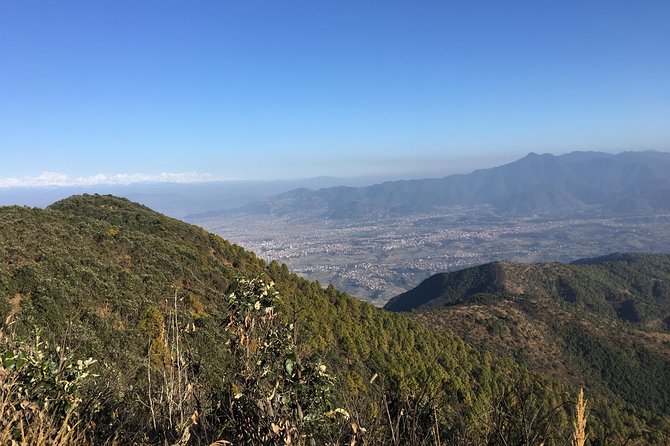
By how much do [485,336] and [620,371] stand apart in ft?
61.0

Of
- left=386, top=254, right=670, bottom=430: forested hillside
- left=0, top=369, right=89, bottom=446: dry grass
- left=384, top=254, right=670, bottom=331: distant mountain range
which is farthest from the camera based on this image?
left=384, top=254, right=670, bottom=331: distant mountain range

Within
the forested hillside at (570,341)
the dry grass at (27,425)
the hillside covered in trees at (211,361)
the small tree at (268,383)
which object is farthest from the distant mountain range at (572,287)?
the dry grass at (27,425)

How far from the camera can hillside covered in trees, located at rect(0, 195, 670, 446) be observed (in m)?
3.44

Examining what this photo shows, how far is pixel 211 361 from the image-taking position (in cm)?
670

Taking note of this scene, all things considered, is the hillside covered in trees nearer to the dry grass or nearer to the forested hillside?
the dry grass

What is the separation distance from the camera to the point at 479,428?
391 centimetres

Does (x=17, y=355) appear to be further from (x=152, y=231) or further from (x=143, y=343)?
(x=152, y=231)

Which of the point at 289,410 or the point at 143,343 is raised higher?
the point at 289,410

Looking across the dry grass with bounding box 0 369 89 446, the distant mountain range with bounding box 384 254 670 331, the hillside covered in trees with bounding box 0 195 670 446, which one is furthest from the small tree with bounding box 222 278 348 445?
the distant mountain range with bounding box 384 254 670 331

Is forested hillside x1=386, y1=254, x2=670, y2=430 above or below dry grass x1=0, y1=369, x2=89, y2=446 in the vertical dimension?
below

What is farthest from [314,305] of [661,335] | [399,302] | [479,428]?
[399,302]

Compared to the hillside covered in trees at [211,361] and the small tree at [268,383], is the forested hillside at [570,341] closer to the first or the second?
the hillside covered in trees at [211,361]

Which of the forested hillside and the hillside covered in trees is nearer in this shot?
the hillside covered in trees

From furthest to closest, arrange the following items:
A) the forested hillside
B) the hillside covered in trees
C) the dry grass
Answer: the forested hillside, the hillside covered in trees, the dry grass
